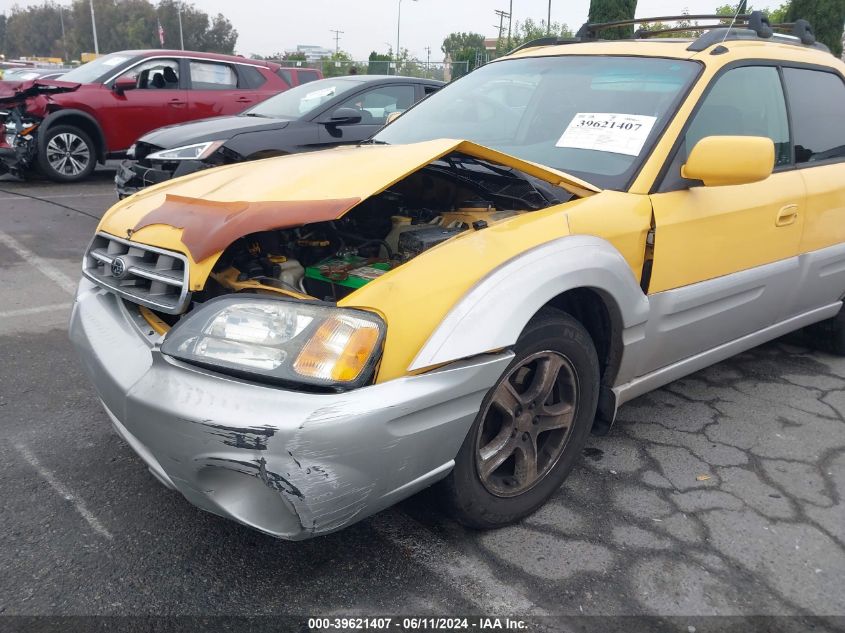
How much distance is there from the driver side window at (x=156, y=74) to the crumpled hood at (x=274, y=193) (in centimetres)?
732

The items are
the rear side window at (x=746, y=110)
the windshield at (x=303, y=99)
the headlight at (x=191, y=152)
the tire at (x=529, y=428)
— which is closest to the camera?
the tire at (x=529, y=428)

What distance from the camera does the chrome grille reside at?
2.05m

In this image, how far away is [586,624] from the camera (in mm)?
1901

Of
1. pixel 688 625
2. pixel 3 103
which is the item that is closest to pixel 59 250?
pixel 3 103

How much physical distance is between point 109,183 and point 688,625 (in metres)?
9.24

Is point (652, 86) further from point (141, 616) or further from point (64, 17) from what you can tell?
point (64, 17)

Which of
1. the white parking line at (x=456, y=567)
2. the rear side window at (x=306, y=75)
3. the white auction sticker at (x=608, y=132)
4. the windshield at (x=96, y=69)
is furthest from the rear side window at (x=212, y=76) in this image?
the white parking line at (x=456, y=567)

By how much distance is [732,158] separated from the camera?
240 centimetres

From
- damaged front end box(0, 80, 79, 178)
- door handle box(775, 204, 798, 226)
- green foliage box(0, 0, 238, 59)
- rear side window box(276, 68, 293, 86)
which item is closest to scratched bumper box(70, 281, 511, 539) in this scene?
door handle box(775, 204, 798, 226)

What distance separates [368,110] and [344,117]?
0.55m

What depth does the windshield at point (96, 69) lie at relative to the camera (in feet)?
29.2

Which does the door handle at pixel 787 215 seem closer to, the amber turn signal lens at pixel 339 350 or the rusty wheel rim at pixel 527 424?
the rusty wheel rim at pixel 527 424

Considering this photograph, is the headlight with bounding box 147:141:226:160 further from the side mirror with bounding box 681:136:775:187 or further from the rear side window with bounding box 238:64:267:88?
the side mirror with bounding box 681:136:775:187

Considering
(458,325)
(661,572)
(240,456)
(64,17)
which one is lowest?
(661,572)
